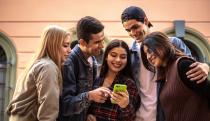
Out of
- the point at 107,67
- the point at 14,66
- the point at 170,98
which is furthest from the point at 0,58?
the point at 170,98

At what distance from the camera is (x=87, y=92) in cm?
292

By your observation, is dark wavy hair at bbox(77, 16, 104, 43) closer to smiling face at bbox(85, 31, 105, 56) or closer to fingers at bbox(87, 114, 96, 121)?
smiling face at bbox(85, 31, 105, 56)

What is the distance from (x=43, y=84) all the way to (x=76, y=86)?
0.45 metres

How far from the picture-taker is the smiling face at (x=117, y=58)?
3137 mm

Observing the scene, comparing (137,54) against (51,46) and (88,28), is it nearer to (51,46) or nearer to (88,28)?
(88,28)

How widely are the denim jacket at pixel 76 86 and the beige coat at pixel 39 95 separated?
0.21 meters

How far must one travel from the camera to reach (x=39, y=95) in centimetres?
261

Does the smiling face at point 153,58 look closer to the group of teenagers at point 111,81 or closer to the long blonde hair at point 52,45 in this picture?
the group of teenagers at point 111,81

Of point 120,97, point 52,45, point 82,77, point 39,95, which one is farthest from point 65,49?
point 120,97

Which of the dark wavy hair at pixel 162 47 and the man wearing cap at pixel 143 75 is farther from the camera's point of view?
the man wearing cap at pixel 143 75

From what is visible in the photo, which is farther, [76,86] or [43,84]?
[76,86]

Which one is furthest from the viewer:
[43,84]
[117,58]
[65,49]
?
[117,58]

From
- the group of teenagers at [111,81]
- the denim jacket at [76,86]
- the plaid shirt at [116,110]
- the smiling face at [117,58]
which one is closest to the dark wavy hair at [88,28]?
the group of teenagers at [111,81]

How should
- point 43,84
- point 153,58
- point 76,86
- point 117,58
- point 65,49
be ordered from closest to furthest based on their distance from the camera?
point 43,84, point 153,58, point 65,49, point 76,86, point 117,58
